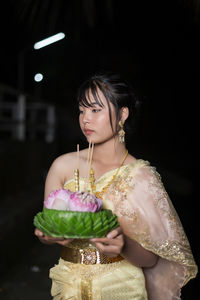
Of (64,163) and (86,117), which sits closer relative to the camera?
(86,117)

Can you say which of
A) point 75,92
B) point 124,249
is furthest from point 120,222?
point 75,92

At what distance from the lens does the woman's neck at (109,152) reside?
2.09m

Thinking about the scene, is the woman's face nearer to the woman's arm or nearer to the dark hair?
the dark hair

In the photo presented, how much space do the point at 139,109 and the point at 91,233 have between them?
0.99 m

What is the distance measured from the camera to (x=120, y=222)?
1.92 m

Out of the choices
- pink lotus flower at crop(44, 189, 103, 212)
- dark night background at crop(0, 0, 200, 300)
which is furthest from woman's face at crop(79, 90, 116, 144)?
pink lotus flower at crop(44, 189, 103, 212)

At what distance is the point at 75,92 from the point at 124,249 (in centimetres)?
372

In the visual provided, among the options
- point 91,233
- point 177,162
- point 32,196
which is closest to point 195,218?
point 32,196

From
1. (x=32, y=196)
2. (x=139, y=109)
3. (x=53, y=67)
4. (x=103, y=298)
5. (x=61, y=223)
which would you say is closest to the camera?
(x=61, y=223)

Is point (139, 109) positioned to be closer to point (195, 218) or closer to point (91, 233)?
point (91, 233)

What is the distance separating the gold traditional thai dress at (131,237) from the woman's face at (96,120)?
0.69 ft

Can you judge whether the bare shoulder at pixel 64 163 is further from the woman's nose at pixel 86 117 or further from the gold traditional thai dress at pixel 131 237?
the woman's nose at pixel 86 117

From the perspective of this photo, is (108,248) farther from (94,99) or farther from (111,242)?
(94,99)

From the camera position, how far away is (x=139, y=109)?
7.27 ft
